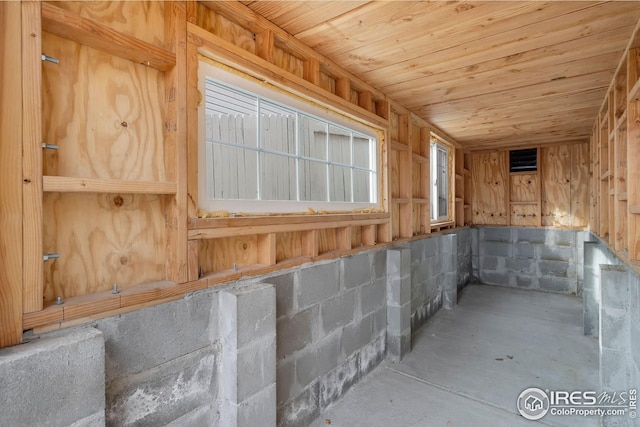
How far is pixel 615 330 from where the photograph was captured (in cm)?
217

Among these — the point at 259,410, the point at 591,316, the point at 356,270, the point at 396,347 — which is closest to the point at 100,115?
the point at 259,410

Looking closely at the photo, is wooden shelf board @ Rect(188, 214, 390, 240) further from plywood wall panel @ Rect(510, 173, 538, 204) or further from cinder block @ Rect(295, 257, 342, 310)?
plywood wall panel @ Rect(510, 173, 538, 204)

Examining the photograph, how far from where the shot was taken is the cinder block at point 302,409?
6.27ft

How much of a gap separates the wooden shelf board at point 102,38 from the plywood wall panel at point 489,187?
5907 millimetres

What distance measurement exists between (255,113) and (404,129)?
212 cm

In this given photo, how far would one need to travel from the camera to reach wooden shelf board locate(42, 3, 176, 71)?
1.05 metres

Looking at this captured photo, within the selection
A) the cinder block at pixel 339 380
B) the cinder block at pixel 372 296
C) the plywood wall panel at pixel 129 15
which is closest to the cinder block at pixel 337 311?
the cinder block at pixel 372 296

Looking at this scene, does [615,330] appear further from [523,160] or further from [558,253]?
[523,160]

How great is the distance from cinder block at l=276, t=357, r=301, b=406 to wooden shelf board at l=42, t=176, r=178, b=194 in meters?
1.22

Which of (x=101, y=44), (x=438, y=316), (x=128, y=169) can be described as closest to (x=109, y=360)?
(x=128, y=169)

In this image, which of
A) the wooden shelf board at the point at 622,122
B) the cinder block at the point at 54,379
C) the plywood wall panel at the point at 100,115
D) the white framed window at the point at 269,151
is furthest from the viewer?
the wooden shelf board at the point at 622,122

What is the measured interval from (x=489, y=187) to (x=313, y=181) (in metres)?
4.87

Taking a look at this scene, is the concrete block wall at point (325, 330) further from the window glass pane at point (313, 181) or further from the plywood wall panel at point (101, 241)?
the plywood wall panel at point (101, 241)

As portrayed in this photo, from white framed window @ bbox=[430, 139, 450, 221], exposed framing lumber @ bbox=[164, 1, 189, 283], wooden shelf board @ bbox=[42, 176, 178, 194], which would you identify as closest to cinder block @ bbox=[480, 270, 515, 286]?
white framed window @ bbox=[430, 139, 450, 221]
